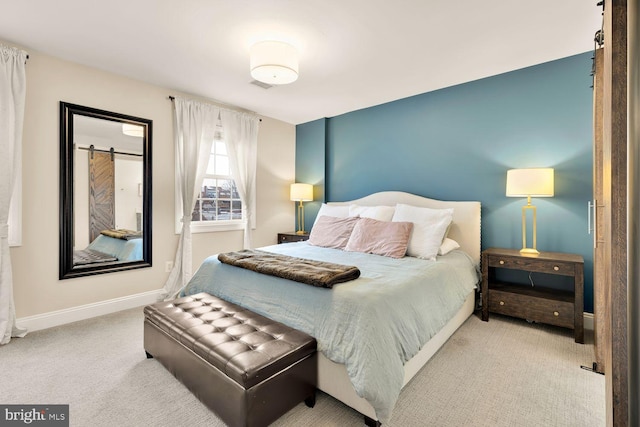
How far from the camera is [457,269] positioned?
2645 millimetres

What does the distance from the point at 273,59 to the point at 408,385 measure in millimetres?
2475

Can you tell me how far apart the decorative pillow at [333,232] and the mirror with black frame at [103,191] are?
1911 millimetres

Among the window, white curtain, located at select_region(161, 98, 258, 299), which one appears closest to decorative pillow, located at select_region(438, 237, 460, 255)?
the window

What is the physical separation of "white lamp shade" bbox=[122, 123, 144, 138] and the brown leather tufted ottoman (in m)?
2.13

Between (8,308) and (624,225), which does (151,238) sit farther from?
(624,225)

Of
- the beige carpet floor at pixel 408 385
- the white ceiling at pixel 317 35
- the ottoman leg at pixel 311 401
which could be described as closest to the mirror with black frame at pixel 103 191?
the white ceiling at pixel 317 35

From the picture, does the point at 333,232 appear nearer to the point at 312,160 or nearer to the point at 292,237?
the point at 292,237

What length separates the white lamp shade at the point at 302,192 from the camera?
4586mm

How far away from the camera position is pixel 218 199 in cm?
414

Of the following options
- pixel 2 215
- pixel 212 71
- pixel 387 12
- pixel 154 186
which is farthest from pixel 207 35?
pixel 2 215

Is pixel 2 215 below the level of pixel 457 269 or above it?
above

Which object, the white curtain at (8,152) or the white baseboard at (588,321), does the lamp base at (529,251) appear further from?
the white curtain at (8,152)

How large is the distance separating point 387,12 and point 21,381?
3426mm

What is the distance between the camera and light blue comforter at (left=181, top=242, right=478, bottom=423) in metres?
1.50
